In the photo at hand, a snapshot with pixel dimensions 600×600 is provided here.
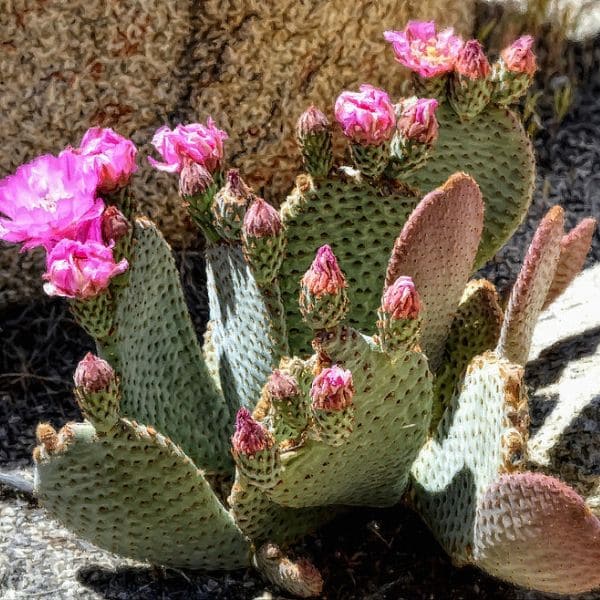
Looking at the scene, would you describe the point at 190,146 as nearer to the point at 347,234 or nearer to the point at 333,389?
the point at 347,234

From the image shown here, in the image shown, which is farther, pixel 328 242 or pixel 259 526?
pixel 328 242

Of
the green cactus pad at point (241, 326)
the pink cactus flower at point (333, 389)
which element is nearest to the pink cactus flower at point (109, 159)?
the green cactus pad at point (241, 326)

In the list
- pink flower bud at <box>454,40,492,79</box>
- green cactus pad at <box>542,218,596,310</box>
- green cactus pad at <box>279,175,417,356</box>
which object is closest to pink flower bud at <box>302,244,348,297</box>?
green cactus pad at <box>279,175,417,356</box>

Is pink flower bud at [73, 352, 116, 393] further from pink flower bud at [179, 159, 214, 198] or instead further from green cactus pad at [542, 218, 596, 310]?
green cactus pad at [542, 218, 596, 310]

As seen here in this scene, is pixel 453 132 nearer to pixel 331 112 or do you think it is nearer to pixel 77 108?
pixel 331 112

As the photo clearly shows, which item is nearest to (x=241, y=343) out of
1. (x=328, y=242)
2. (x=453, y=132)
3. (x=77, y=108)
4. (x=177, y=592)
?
(x=328, y=242)

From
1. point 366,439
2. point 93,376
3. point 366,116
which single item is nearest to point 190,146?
point 366,116
